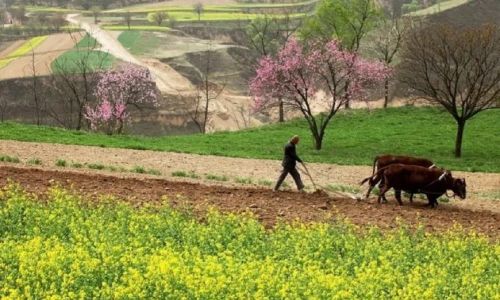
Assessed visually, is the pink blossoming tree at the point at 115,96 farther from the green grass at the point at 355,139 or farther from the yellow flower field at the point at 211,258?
the yellow flower field at the point at 211,258

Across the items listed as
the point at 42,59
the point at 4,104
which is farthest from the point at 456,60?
the point at 42,59

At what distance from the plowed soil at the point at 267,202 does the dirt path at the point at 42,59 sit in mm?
57469

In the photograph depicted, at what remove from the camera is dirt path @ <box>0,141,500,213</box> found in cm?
2501

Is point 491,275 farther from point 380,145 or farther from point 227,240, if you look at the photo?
point 380,145

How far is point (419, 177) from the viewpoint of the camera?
795 inches

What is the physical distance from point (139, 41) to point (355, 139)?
201 feet

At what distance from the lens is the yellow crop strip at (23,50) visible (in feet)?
286

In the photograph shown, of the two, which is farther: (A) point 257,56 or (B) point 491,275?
(A) point 257,56

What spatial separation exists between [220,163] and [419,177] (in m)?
11.9

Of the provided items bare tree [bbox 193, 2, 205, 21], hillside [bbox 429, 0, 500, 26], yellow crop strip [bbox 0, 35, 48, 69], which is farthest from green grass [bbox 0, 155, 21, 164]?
bare tree [bbox 193, 2, 205, 21]

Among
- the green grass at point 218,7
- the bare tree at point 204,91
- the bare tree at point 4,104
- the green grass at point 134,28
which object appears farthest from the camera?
the green grass at point 218,7

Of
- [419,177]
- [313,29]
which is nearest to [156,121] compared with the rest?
[313,29]

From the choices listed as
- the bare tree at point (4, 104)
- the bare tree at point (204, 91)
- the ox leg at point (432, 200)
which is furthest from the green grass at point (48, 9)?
the ox leg at point (432, 200)

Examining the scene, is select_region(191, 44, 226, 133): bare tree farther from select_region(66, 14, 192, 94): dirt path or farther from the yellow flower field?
the yellow flower field
